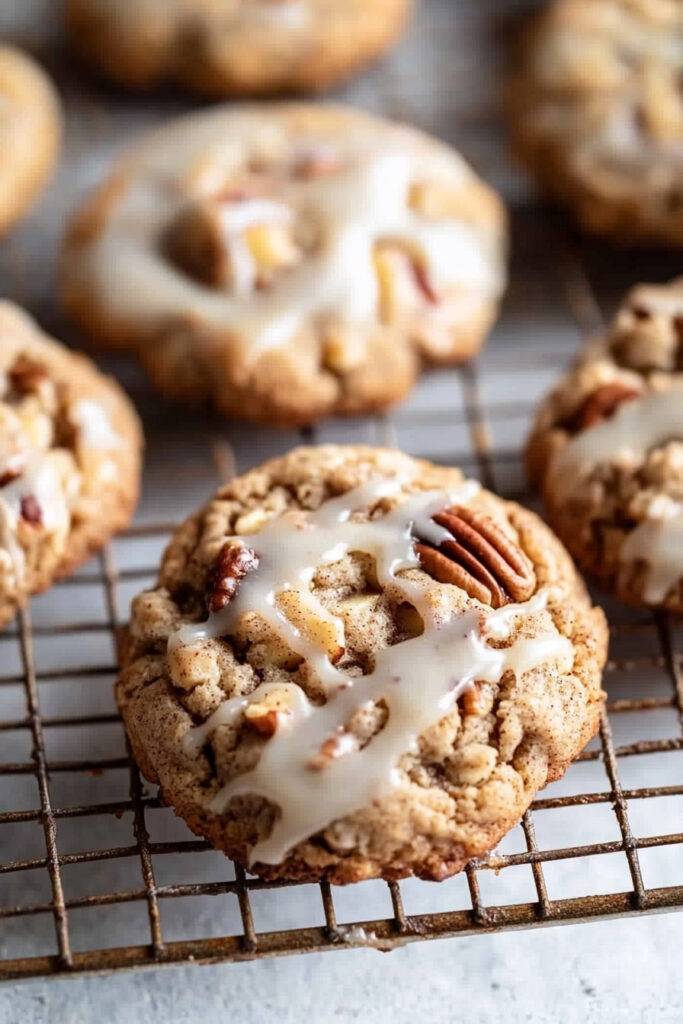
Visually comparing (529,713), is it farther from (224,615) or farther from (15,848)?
(15,848)

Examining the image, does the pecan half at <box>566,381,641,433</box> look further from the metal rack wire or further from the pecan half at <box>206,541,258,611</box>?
the pecan half at <box>206,541,258,611</box>

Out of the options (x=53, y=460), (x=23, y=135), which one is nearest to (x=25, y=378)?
(x=53, y=460)

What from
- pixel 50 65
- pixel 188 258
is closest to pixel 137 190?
pixel 188 258

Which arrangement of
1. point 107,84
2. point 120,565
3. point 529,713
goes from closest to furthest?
point 529,713
point 120,565
point 107,84

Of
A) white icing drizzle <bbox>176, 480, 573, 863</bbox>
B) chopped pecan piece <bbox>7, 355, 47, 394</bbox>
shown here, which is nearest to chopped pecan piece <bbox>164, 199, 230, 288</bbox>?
chopped pecan piece <bbox>7, 355, 47, 394</bbox>

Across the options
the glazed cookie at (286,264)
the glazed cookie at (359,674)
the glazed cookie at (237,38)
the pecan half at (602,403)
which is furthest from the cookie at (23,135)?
the pecan half at (602,403)

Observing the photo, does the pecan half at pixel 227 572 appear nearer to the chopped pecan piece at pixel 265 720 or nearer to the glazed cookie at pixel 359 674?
the glazed cookie at pixel 359 674

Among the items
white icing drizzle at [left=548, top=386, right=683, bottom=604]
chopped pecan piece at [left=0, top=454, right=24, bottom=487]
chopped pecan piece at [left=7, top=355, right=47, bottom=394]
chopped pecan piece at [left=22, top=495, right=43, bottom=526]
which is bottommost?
chopped pecan piece at [left=22, top=495, right=43, bottom=526]
